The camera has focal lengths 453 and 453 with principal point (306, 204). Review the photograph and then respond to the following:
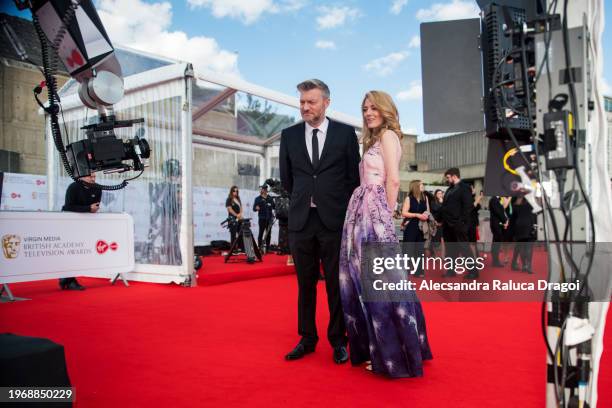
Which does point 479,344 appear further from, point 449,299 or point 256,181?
point 256,181

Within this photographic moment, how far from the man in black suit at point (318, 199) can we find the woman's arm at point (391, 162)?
11.2 inches

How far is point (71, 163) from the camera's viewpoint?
88.4 inches

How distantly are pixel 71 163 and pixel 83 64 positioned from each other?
490mm

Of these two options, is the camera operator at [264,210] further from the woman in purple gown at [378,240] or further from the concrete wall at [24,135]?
the woman in purple gown at [378,240]

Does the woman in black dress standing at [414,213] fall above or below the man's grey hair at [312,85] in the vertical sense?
below

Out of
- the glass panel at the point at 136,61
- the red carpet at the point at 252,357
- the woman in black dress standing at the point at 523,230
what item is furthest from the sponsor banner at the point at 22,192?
the woman in black dress standing at the point at 523,230

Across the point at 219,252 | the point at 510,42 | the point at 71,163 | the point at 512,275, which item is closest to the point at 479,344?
the point at 510,42

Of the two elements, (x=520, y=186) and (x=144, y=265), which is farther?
(x=144, y=265)

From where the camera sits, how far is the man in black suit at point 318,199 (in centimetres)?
266

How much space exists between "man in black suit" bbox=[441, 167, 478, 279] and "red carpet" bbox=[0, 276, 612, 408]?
113 cm

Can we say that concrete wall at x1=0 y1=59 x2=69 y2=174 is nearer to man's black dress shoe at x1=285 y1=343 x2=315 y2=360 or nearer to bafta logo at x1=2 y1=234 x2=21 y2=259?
bafta logo at x1=2 y1=234 x2=21 y2=259

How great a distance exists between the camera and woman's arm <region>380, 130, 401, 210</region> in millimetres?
2451

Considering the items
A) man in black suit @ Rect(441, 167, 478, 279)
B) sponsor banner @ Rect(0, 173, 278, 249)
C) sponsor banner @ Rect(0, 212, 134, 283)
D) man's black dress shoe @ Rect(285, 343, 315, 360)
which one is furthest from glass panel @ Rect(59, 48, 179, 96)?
man's black dress shoe @ Rect(285, 343, 315, 360)

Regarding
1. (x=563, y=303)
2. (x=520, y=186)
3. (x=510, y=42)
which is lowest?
(x=563, y=303)
